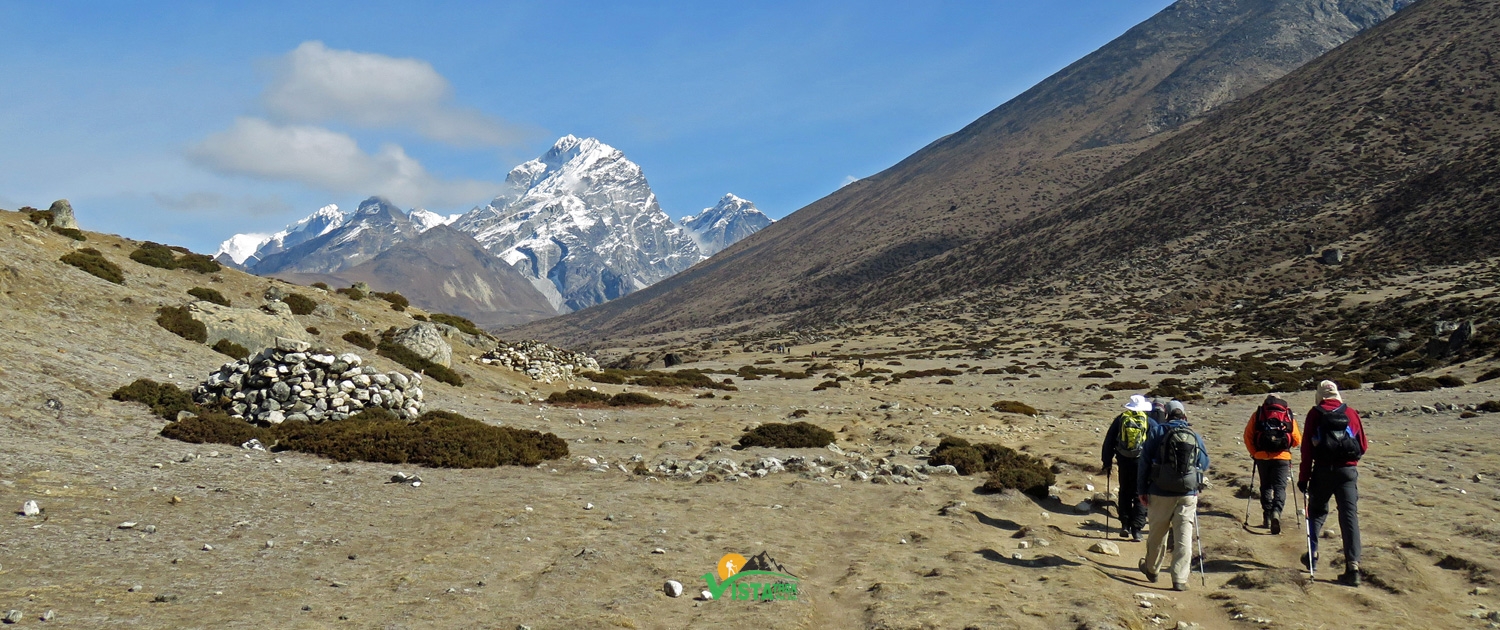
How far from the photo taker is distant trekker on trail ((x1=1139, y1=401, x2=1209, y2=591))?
952 cm

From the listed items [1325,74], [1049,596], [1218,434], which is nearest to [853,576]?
[1049,596]

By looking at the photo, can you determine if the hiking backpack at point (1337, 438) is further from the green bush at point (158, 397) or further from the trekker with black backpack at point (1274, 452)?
the green bush at point (158, 397)

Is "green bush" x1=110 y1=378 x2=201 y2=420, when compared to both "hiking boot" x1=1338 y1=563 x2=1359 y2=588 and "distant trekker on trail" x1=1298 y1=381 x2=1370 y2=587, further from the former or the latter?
"hiking boot" x1=1338 y1=563 x2=1359 y2=588

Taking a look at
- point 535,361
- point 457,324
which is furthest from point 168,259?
point 535,361

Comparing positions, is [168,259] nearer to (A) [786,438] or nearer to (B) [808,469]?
(A) [786,438]

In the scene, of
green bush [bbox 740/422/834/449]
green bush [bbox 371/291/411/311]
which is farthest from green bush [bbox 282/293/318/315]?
green bush [bbox 740/422/834/449]

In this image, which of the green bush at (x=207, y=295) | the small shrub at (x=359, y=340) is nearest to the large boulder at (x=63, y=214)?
the green bush at (x=207, y=295)

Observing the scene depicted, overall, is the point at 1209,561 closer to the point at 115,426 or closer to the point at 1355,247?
the point at 115,426

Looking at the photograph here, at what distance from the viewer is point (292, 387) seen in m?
17.6

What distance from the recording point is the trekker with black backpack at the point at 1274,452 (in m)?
11.8

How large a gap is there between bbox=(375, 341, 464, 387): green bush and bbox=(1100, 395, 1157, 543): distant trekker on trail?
23.3 m

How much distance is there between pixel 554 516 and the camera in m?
11.8

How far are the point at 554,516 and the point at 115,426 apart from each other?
921 cm

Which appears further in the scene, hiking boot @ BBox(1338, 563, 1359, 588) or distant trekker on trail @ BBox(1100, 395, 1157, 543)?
distant trekker on trail @ BBox(1100, 395, 1157, 543)
